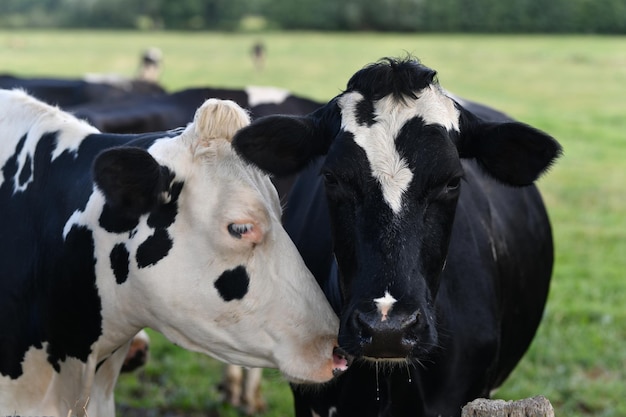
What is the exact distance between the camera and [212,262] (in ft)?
10.4

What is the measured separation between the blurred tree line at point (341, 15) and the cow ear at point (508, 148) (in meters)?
58.7

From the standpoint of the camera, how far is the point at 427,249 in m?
3.11

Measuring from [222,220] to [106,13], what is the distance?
66.3 metres

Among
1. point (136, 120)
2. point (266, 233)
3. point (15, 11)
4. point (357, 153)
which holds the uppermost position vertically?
point (357, 153)

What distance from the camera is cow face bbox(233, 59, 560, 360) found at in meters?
2.95

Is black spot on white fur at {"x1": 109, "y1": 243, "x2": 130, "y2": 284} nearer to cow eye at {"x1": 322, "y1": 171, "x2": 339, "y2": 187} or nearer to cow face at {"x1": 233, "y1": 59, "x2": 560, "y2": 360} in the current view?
cow face at {"x1": 233, "y1": 59, "x2": 560, "y2": 360}

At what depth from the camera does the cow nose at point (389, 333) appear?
2.87 m

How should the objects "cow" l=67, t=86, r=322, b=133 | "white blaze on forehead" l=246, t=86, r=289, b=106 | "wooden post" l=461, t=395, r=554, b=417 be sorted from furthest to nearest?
"white blaze on forehead" l=246, t=86, r=289, b=106 < "cow" l=67, t=86, r=322, b=133 < "wooden post" l=461, t=395, r=554, b=417

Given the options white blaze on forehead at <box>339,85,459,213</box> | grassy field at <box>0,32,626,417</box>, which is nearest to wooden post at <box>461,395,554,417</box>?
white blaze on forehead at <box>339,85,459,213</box>

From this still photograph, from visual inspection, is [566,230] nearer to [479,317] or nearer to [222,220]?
[479,317]

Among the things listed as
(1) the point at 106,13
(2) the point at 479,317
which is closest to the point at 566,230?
(2) the point at 479,317

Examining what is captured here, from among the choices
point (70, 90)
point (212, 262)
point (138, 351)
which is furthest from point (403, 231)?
point (70, 90)

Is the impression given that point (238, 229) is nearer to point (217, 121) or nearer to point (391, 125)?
point (217, 121)

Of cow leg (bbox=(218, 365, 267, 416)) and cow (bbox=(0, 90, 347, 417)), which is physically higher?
cow (bbox=(0, 90, 347, 417))
